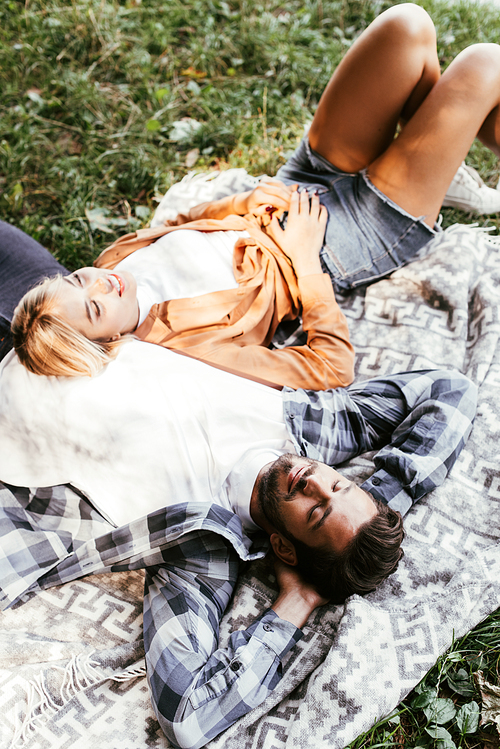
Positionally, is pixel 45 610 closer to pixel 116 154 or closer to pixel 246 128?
pixel 116 154

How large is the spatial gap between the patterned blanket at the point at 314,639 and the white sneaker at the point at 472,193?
1.13 meters

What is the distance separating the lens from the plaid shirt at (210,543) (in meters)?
1.77

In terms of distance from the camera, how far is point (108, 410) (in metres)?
2.15

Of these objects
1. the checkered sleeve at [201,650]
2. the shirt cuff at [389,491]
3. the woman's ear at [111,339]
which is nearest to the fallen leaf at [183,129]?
the woman's ear at [111,339]

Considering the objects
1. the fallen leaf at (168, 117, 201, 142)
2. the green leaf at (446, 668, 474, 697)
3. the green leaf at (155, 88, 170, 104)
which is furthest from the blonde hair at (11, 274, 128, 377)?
the green leaf at (155, 88, 170, 104)

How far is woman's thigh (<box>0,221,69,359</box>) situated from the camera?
264cm

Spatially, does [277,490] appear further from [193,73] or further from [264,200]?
[193,73]

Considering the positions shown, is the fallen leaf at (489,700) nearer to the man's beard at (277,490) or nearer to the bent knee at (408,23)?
the man's beard at (277,490)

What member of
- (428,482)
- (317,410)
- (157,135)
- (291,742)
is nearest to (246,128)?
(157,135)

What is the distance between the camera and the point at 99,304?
234cm

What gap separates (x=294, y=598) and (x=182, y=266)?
1.62 metres

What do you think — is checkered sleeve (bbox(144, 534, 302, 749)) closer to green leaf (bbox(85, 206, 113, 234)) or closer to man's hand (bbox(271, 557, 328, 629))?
man's hand (bbox(271, 557, 328, 629))

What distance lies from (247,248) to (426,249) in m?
1.10

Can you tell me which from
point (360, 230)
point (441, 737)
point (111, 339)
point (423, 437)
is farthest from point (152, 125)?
point (441, 737)
